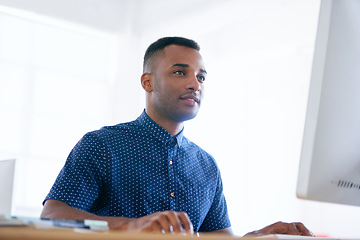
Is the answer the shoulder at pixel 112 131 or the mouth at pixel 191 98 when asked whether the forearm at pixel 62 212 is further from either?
the mouth at pixel 191 98

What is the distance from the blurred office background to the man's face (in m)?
2.63

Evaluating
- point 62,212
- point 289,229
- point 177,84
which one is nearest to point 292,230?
point 289,229

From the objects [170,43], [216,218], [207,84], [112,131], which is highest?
[207,84]

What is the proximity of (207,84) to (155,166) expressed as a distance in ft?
11.4

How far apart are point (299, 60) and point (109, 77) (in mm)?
1932

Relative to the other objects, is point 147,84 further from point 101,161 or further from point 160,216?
point 160,216

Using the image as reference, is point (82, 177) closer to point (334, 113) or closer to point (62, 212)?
point (62, 212)

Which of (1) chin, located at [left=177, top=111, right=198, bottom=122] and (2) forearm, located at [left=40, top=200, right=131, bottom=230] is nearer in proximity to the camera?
(2) forearm, located at [left=40, top=200, right=131, bottom=230]

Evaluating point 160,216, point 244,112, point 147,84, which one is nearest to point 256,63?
point 244,112

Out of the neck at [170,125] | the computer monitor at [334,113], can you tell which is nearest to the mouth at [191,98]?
the neck at [170,125]

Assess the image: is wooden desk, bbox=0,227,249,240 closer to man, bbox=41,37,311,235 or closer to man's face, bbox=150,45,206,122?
man, bbox=41,37,311,235

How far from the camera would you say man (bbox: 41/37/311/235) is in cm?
156

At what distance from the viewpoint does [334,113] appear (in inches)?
36.4

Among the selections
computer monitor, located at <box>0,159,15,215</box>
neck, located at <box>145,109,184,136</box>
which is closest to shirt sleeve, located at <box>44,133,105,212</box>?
computer monitor, located at <box>0,159,15,215</box>
